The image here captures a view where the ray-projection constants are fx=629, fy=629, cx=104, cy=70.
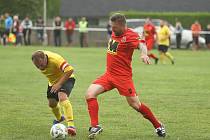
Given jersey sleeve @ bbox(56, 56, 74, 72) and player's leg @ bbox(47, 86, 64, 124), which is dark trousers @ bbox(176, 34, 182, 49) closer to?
player's leg @ bbox(47, 86, 64, 124)

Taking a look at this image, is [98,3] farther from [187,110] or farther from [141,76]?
[187,110]

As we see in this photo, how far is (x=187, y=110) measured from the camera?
12914 millimetres

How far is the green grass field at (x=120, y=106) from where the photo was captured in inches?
401

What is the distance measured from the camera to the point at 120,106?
44.4ft

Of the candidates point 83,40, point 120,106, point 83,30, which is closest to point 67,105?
point 120,106

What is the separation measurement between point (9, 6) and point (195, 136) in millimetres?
40919

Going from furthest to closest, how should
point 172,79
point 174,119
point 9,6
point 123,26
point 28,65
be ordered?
point 9,6 → point 28,65 → point 172,79 → point 174,119 → point 123,26

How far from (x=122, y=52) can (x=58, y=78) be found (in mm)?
1145

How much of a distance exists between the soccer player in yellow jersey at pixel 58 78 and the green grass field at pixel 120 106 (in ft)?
1.39

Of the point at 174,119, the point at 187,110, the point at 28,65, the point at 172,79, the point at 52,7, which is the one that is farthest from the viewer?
the point at 52,7

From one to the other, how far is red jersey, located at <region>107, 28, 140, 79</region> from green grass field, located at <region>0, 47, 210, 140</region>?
40.2 inches

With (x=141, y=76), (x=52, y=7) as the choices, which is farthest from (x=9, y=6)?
(x=141, y=76)

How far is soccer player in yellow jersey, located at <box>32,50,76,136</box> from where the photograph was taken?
9.65m

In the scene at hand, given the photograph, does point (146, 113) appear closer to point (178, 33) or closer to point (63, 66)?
point (63, 66)
